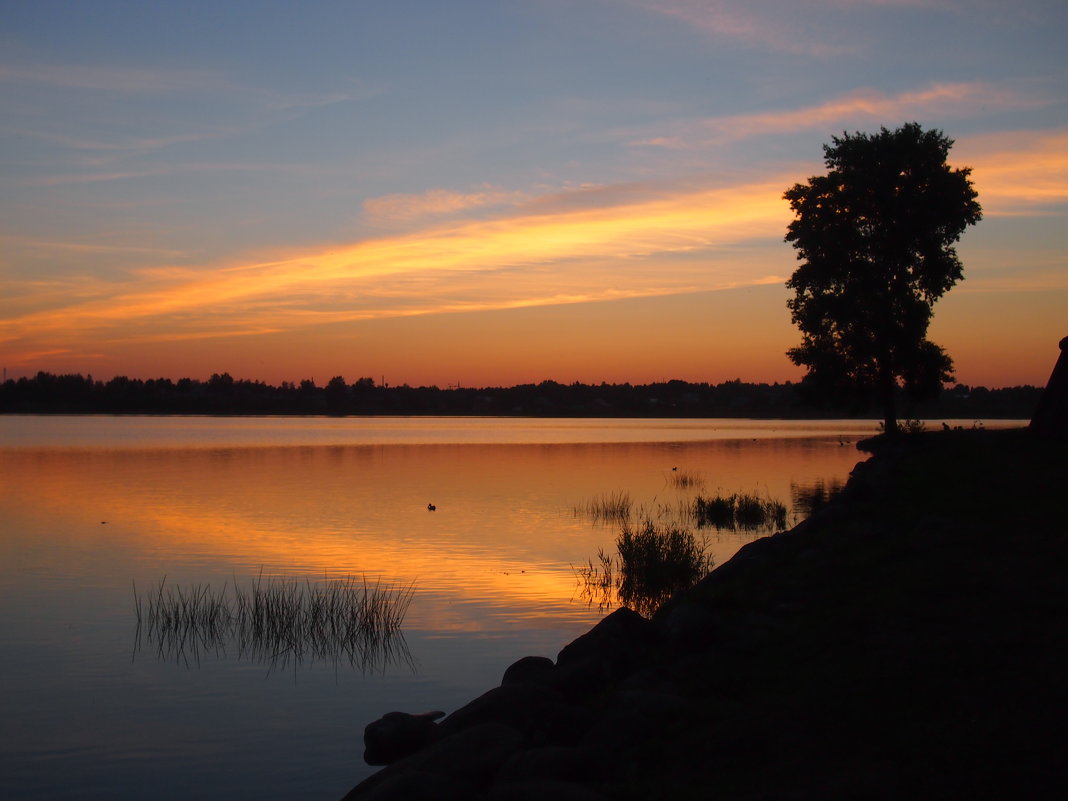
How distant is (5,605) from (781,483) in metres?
31.3

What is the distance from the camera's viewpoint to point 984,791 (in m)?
6.04

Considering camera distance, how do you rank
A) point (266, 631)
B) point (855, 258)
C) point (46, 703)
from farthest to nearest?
point (855, 258)
point (266, 631)
point (46, 703)

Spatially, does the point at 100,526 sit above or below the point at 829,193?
below

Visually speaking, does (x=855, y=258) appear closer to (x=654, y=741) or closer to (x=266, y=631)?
(x=266, y=631)

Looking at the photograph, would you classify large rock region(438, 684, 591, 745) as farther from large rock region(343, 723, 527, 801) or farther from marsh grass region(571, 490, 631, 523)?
marsh grass region(571, 490, 631, 523)

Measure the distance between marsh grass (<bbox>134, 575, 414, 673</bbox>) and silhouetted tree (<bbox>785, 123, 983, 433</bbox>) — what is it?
86.3ft

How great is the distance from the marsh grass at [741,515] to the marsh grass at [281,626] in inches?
503

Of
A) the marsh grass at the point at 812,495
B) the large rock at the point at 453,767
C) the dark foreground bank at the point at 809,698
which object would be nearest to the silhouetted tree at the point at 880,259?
the marsh grass at the point at 812,495

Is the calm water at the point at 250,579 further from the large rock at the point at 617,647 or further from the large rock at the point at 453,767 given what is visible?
the large rock at the point at 617,647

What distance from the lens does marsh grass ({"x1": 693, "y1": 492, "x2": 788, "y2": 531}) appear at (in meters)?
27.8

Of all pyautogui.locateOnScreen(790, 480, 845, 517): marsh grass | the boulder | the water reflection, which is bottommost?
the water reflection

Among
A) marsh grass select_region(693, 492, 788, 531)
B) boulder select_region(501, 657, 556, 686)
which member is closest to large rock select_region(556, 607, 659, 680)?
boulder select_region(501, 657, 556, 686)

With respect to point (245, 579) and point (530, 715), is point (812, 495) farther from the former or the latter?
point (530, 715)

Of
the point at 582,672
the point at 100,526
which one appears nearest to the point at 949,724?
the point at 582,672
